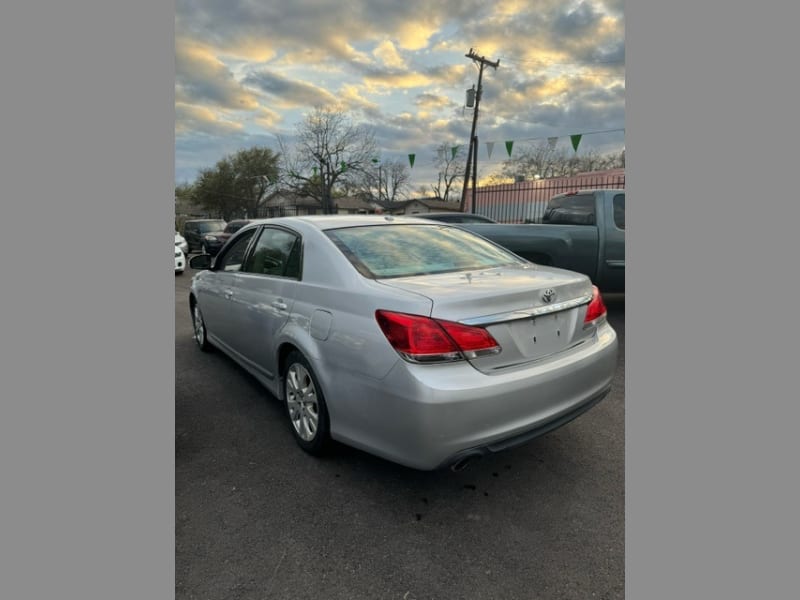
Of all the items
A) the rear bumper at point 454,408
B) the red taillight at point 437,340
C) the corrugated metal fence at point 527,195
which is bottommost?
the rear bumper at point 454,408

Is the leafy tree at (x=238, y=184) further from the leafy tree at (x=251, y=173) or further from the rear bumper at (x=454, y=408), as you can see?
the rear bumper at (x=454, y=408)

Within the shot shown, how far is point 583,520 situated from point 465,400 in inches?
37.7

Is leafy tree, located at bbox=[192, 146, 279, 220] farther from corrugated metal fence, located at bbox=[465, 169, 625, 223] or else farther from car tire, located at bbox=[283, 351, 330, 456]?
car tire, located at bbox=[283, 351, 330, 456]

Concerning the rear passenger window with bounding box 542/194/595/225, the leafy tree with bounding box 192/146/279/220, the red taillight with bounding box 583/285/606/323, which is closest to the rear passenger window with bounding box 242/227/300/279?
the red taillight with bounding box 583/285/606/323

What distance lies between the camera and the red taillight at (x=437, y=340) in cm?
222

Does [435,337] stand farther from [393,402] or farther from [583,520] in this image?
[583,520]

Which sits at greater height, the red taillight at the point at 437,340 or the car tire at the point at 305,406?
the red taillight at the point at 437,340

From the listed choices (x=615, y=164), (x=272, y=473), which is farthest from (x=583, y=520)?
(x=615, y=164)

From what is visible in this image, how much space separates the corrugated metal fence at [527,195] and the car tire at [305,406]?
1369 centimetres

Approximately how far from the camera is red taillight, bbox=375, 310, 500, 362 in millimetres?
2217

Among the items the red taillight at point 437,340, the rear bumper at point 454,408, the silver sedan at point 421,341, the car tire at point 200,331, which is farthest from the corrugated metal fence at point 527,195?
the red taillight at point 437,340

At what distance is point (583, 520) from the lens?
94.6 inches

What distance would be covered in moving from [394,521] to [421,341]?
3.23 feet

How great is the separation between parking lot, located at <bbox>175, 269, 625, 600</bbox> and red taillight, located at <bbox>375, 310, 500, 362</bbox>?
0.91m
